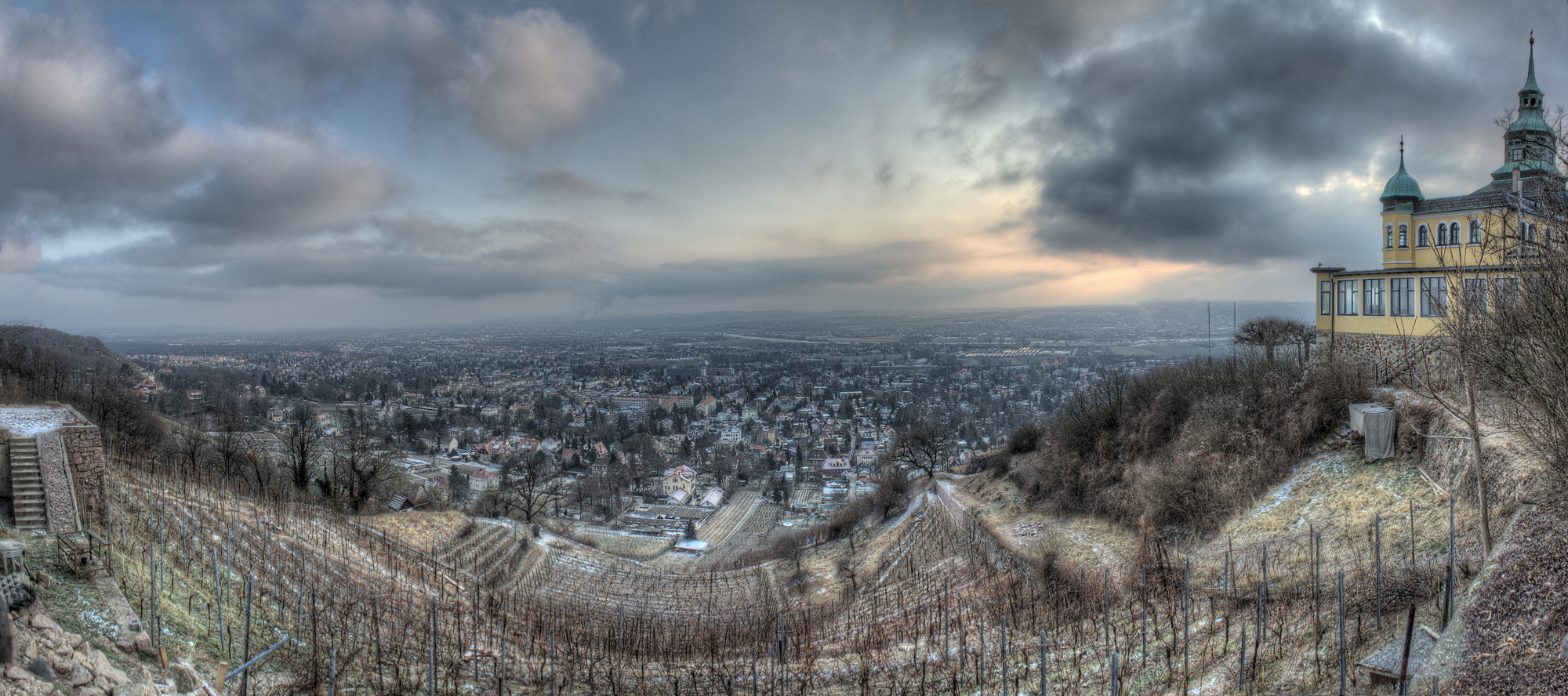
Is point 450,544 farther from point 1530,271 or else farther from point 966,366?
point 966,366

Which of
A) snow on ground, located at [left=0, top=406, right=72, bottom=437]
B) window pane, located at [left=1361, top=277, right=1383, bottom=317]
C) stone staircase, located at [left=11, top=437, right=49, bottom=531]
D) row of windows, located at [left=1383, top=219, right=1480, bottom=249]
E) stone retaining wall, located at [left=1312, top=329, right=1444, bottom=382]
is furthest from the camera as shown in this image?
row of windows, located at [left=1383, top=219, right=1480, bottom=249]

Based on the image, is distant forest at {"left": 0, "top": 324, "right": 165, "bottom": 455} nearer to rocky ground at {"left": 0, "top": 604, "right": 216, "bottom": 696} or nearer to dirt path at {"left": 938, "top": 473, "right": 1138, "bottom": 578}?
rocky ground at {"left": 0, "top": 604, "right": 216, "bottom": 696}

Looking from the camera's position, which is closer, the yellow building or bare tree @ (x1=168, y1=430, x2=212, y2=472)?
the yellow building

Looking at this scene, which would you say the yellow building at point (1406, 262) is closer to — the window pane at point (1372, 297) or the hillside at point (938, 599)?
the window pane at point (1372, 297)

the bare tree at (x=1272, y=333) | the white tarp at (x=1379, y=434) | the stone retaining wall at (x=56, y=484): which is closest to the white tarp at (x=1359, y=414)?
the white tarp at (x=1379, y=434)

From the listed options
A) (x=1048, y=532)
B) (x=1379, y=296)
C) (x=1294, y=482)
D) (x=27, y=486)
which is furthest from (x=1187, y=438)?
(x=27, y=486)

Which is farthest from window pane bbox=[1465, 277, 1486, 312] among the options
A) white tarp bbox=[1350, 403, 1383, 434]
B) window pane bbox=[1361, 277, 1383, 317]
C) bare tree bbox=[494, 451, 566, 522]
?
bare tree bbox=[494, 451, 566, 522]
